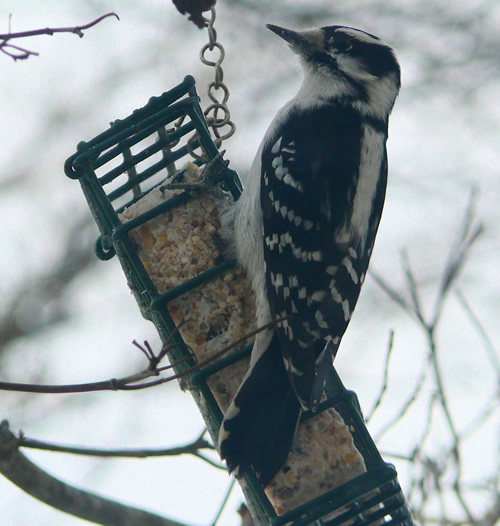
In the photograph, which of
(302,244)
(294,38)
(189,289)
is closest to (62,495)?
(189,289)

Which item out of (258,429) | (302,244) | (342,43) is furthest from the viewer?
(342,43)

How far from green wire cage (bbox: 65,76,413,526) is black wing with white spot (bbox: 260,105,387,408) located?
0.65 feet

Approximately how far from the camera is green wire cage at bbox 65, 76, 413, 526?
3.16 metres

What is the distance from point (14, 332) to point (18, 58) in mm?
5561

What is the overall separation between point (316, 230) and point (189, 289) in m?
0.57

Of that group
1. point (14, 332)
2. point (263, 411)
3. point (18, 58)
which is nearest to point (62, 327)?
point (14, 332)

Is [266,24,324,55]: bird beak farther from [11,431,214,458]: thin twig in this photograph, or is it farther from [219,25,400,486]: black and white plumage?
[11,431,214,458]: thin twig

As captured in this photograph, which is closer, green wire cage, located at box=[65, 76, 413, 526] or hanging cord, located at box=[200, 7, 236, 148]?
green wire cage, located at box=[65, 76, 413, 526]

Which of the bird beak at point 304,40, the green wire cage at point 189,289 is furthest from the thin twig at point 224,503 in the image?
the bird beak at point 304,40

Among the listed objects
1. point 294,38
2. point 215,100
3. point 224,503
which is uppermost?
point 294,38

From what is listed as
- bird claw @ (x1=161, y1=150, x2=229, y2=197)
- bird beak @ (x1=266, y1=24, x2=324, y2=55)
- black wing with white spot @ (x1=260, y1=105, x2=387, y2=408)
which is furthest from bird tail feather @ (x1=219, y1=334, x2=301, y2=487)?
bird beak @ (x1=266, y1=24, x2=324, y2=55)

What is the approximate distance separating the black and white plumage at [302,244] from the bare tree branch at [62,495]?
0.51 meters

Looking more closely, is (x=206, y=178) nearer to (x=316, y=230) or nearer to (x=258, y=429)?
(x=316, y=230)

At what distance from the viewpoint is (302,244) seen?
11.5 feet
